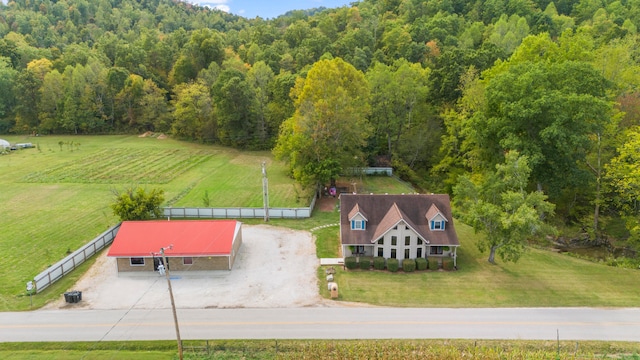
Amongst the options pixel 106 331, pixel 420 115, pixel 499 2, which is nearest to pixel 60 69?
pixel 420 115

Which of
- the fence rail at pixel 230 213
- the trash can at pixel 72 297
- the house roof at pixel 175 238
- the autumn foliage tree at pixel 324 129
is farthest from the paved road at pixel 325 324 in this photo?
the autumn foliage tree at pixel 324 129

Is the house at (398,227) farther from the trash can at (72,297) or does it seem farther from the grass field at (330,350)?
the trash can at (72,297)

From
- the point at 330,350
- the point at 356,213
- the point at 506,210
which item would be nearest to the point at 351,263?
the point at 356,213

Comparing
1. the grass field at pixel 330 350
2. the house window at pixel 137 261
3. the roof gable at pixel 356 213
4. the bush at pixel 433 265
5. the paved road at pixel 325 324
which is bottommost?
the grass field at pixel 330 350

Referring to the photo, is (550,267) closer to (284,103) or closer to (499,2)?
(284,103)

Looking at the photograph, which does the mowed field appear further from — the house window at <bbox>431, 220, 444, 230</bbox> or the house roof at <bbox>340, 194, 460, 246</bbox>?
the house window at <bbox>431, 220, 444, 230</bbox>

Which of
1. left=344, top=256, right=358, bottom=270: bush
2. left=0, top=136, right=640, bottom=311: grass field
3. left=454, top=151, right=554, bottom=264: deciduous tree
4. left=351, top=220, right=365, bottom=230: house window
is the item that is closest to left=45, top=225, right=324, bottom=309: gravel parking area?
left=0, top=136, right=640, bottom=311: grass field

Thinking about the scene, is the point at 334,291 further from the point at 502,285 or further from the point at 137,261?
the point at 137,261
